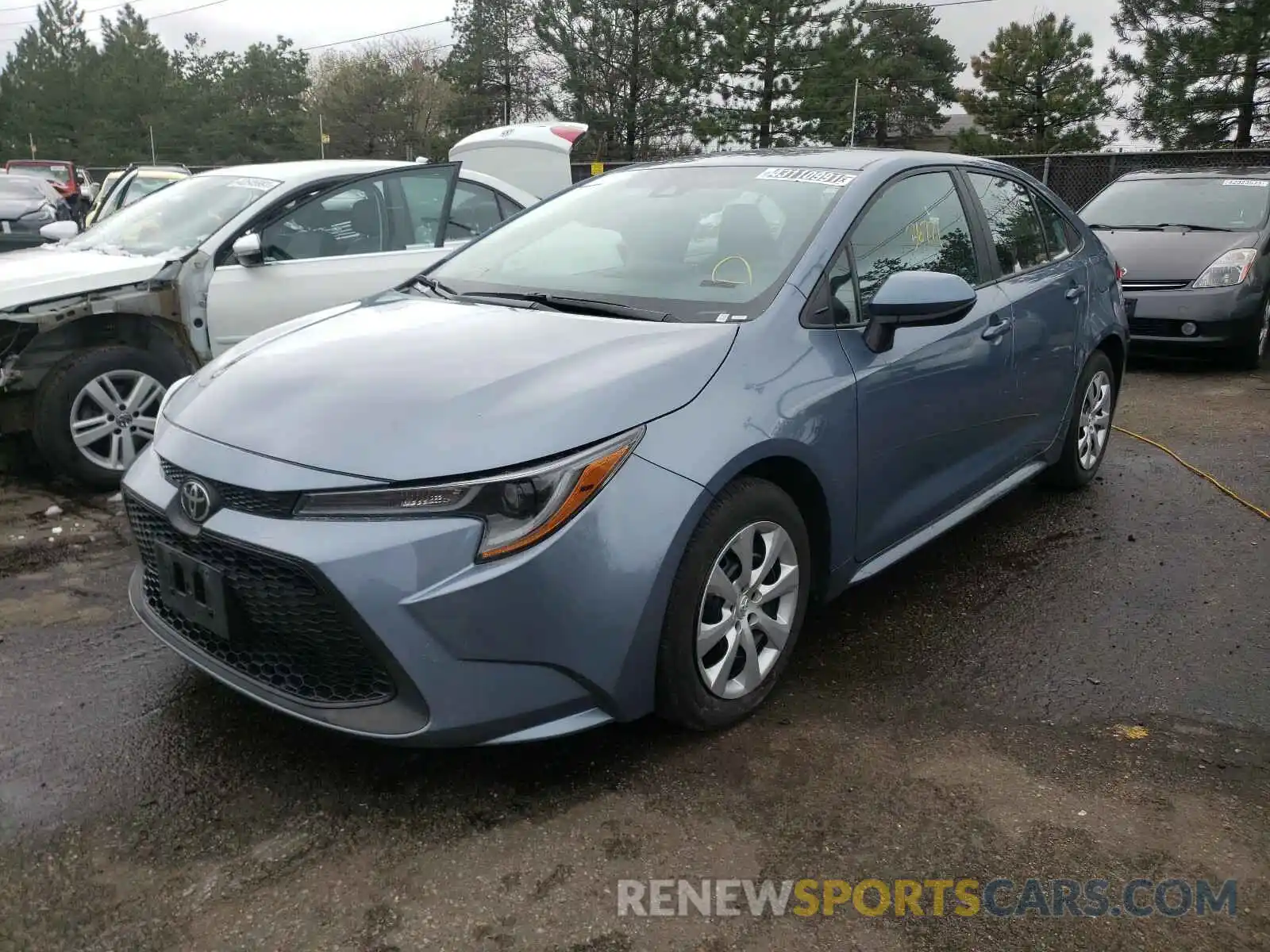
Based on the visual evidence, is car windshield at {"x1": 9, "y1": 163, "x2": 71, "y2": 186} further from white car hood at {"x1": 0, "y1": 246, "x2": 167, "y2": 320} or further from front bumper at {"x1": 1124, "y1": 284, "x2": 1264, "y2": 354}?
front bumper at {"x1": 1124, "y1": 284, "x2": 1264, "y2": 354}

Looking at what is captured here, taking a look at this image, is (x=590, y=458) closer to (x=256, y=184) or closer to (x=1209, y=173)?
(x=256, y=184)

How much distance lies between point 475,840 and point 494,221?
15.7 ft

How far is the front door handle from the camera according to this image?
3764 millimetres

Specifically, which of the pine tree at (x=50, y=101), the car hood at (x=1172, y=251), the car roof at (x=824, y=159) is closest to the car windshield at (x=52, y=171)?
the car hood at (x=1172, y=251)

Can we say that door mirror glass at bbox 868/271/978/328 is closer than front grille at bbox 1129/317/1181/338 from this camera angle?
Yes

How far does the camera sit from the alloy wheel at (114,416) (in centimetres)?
495

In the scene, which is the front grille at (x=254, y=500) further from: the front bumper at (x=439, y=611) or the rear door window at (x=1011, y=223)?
the rear door window at (x=1011, y=223)

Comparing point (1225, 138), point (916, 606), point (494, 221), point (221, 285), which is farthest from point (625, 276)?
point (1225, 138)

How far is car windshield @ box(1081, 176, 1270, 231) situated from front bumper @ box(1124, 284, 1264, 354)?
0.94 m

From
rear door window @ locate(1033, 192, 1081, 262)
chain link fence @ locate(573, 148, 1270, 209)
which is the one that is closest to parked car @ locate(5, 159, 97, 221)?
chain link fence @ locate(573, 148, 1270, 209)

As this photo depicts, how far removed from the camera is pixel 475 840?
239 centimetres

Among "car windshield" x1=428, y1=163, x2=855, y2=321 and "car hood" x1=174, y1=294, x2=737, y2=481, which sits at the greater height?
"car windshield" x1=428, y1=163, x2=855, y2=321

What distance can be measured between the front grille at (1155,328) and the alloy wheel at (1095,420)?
336 cm

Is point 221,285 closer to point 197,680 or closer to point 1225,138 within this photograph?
point 197,680
